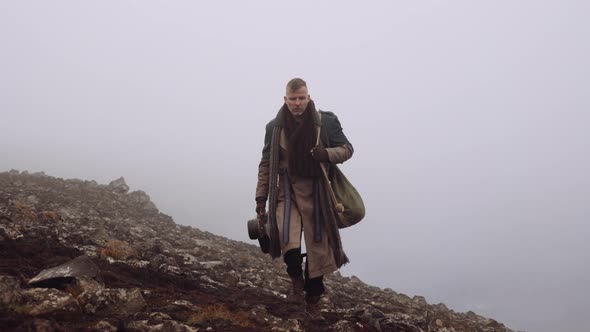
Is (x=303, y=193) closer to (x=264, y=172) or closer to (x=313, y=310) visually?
(x=264, y=172)

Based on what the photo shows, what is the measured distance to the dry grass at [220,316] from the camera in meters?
4.67

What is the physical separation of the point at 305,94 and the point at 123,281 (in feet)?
11.1

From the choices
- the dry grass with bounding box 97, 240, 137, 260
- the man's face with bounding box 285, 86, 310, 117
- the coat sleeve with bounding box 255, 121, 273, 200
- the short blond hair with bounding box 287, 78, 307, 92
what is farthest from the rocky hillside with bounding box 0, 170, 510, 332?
the short blond hair with bounding box 287, 78, 307, 92

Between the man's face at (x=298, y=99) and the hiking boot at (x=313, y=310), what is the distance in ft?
8.62

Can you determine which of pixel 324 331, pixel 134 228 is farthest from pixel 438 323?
pixel 134 228

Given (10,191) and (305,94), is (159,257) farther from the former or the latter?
(10,191)

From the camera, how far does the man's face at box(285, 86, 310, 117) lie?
6.04 m

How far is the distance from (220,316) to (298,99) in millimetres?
2897

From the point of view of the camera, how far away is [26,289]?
177 inches

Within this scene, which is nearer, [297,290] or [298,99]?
[298,99]

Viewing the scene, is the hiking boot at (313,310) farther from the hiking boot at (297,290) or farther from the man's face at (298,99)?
the man's face at (298,99)

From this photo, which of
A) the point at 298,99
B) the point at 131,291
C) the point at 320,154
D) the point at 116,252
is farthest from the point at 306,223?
the point at 116,252

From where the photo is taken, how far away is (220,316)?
4980mm

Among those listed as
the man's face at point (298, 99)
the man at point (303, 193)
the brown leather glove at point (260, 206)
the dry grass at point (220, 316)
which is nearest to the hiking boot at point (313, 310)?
the man at point (303, 193)
